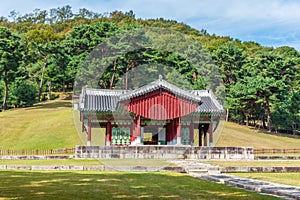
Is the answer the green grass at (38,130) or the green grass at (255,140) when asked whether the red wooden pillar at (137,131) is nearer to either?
the green grass at (38,130)

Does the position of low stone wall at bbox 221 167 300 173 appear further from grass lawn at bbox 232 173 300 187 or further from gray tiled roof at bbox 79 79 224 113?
gray tiled roof at bbox 79 79 224 113

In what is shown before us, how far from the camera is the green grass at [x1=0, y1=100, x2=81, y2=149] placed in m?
42.8

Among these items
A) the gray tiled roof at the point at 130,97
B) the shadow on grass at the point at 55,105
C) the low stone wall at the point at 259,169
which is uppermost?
the shadow on grass at the point at 55,105

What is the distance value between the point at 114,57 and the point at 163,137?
20.7m

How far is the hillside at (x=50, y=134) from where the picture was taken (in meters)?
43.3

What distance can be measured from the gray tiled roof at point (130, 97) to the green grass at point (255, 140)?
1454cm

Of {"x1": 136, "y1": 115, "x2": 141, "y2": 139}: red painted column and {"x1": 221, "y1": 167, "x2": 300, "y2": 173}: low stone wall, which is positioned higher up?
{"x1": 136, "y1": 115, "x2": 141, "y2": 139}: red painted column

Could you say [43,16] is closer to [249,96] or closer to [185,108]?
[249,96]

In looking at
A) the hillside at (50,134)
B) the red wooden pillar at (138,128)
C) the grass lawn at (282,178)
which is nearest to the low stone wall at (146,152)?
the red wooden pillar at (138,128)

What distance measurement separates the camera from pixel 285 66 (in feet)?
222

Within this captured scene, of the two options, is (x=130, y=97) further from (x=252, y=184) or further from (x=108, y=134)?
(x=252, y=184)

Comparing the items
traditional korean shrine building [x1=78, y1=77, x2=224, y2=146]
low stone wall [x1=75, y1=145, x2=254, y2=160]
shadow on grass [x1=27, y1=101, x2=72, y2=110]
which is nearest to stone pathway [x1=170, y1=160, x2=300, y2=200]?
low stone wall [x1=75, y1=145, x2=254, y2=160]

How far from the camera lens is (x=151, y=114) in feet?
99.9

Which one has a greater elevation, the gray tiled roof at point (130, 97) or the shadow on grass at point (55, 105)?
the shadow on grass at point (55, 105)
